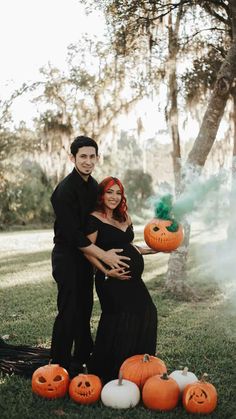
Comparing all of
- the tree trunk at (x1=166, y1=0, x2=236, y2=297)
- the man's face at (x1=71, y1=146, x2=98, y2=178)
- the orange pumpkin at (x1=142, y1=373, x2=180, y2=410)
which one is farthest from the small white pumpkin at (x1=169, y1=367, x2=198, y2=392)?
the tree trunk at (x1=166, y1=0, x2=236, y2=297)

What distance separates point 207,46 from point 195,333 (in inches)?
247

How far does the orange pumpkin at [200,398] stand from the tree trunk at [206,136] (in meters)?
4.32

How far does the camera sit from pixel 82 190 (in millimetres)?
4109

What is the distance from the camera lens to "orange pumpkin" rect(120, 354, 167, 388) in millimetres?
3814

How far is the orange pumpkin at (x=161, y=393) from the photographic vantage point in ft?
11.8

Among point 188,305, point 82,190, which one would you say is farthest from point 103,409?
point 188,305

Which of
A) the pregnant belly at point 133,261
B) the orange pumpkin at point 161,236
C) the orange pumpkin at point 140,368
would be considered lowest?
the orange pumpkin at point 140,368

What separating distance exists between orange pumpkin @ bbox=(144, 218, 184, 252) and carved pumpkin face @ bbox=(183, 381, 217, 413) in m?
1.14

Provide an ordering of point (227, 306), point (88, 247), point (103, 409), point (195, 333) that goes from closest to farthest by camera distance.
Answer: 1. point (103, 409)
2. point (88, 247)
3. point (195, 333)
4. point (227, 306)

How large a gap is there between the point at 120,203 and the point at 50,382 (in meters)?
1.49

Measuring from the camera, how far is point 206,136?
7.95 m

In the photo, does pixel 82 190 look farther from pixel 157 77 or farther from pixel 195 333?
pixel 157 77

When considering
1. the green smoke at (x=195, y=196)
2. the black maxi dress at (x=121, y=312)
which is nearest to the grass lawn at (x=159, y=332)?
the black maxi dress at (x=121, y=312)

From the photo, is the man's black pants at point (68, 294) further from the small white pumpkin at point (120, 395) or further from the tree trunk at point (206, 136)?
the tree trunk at point (206, 136)
